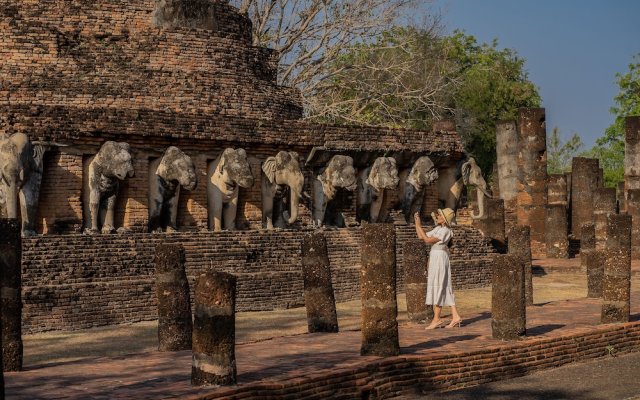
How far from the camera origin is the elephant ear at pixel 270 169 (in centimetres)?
A: 1930

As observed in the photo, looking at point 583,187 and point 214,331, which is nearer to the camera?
point 214,331

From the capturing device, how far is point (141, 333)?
1434 cm

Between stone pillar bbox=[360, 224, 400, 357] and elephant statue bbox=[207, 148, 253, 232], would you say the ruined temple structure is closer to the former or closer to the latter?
elephant statue bbox=[207, 148, 253, 232]

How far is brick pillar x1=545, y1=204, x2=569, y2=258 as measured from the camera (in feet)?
92.4

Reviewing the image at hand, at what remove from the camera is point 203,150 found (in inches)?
734


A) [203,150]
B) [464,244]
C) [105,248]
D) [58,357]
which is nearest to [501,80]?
[464,244]

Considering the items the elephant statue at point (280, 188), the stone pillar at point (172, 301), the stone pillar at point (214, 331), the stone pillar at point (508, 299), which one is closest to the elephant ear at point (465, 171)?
the elephant statue at point (280, 188)

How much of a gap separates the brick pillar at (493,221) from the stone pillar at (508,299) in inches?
457

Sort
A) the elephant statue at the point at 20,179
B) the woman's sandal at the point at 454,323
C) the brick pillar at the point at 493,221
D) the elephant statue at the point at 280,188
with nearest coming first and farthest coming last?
1. the woman's sandal at the point at 454,323
2. the elephant statue at the point at 20,179
3. the elephant statue at the point at 280,188
4. the brick pillar at the point at 493,221

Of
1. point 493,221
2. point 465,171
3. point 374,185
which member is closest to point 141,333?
point 374,185

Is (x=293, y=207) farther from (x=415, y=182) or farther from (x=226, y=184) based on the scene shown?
(x=415, y=182)

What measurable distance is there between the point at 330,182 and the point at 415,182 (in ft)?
6.90

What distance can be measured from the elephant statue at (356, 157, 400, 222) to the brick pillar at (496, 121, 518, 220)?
8.96m

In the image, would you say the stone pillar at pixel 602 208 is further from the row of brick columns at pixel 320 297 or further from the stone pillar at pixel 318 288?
the stone pillar at pixel 318 288
